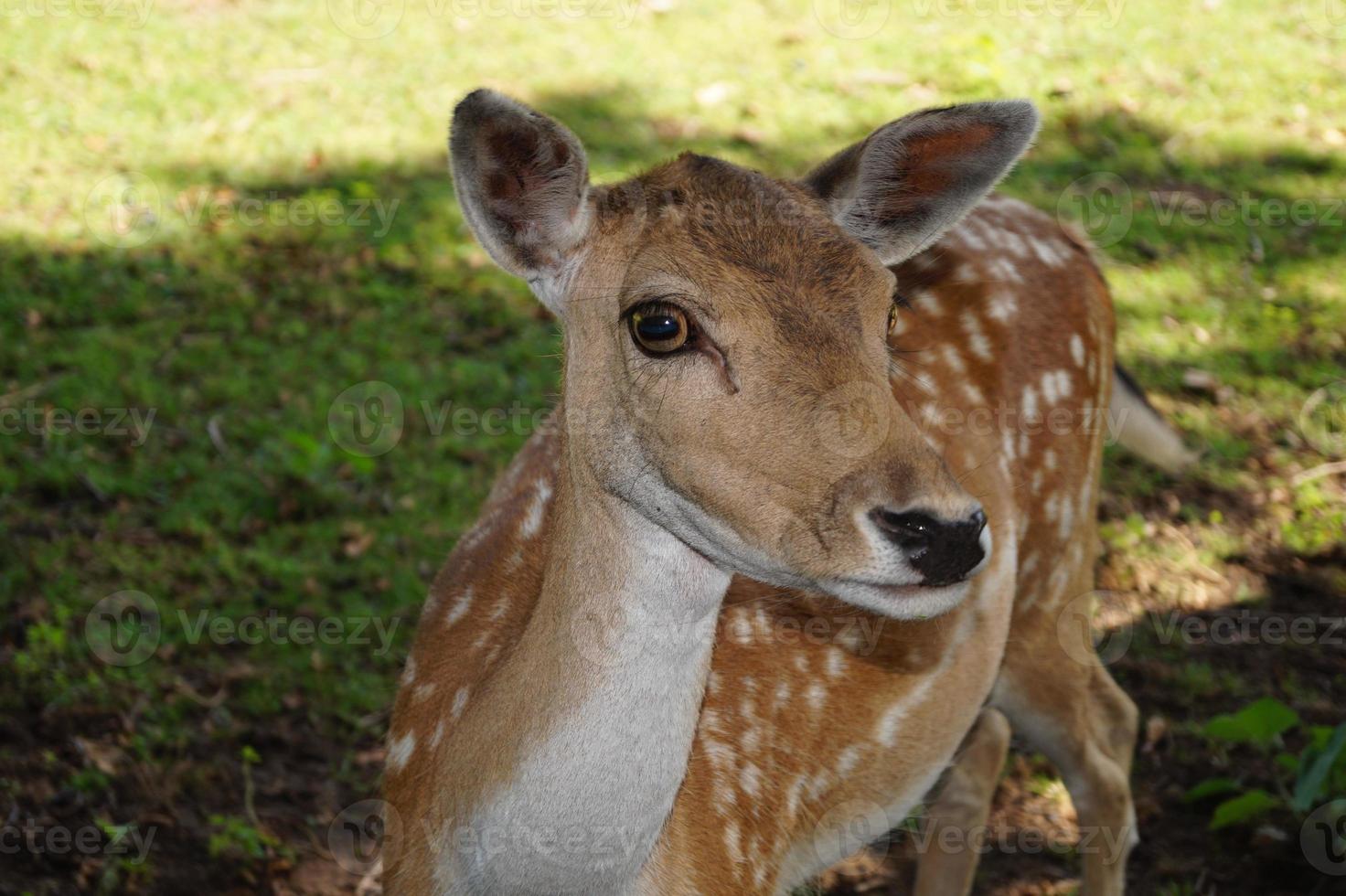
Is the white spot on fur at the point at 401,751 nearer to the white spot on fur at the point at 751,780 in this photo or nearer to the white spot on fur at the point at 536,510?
the white spot on fur at the point at 536,510

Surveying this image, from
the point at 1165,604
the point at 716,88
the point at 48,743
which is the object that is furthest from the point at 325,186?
the point at 1165,604

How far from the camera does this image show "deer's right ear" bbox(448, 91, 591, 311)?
232 centimetres

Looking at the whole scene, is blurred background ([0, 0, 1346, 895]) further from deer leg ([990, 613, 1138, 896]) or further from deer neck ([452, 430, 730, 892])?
deer neck ([452, 430, 730, 892])

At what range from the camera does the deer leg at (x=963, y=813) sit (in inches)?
151

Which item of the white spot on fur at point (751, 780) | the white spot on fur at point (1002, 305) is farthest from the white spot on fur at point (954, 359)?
the white spot on fur at point (751, 780)

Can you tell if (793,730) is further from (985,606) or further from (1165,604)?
(1165,604)

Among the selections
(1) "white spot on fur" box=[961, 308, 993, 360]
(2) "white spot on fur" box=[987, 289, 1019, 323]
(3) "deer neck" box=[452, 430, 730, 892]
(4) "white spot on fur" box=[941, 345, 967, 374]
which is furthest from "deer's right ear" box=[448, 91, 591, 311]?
(2) "white spot on fur" box=[987, 289, 1019, 323]

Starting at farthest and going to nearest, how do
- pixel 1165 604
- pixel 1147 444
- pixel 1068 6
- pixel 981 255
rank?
pixel 1068 6
pixel 1165 604
pixel 1147 444
pixel 981 255

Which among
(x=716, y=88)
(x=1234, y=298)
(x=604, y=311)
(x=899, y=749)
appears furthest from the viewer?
(x=716, y=88)

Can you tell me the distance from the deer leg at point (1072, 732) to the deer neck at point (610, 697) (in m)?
1.75

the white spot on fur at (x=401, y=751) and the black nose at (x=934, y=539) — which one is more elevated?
the black nose at (x=934, y=539)

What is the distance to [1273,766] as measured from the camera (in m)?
4.20

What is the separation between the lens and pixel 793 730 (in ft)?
10.1

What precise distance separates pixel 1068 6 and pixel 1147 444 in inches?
200
